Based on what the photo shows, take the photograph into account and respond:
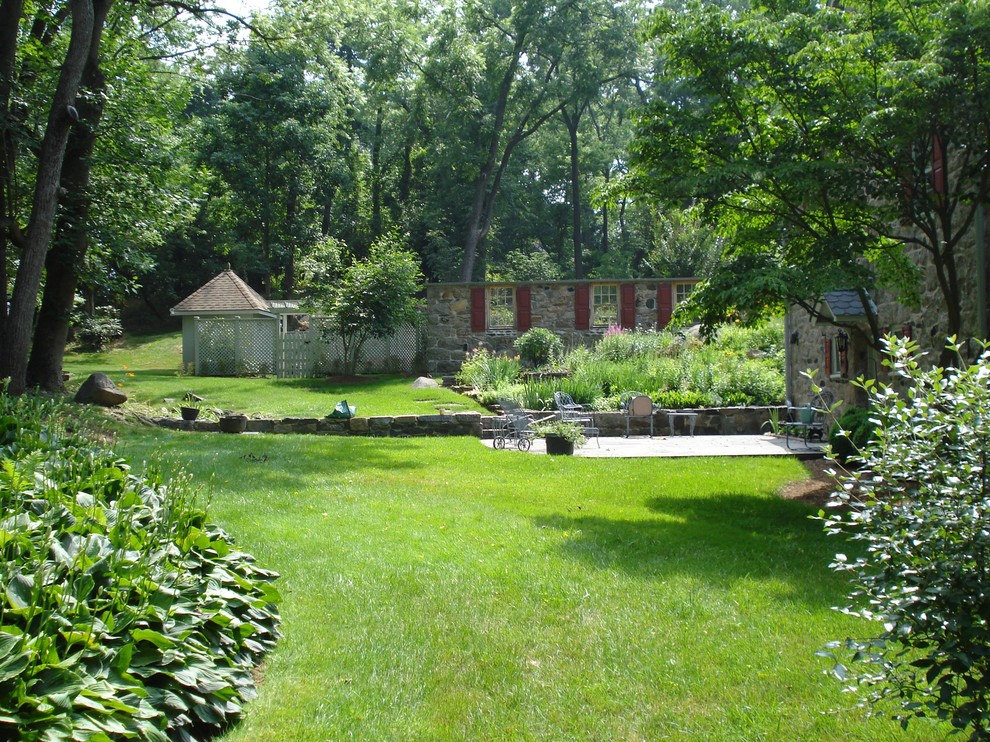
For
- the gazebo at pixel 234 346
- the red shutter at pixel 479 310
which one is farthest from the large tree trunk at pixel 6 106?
the red shutter at pixel 479 310

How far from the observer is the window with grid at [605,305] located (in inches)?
899

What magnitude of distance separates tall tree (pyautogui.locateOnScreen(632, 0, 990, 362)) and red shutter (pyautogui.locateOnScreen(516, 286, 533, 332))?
14862mm

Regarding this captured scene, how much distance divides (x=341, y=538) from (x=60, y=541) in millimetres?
2653

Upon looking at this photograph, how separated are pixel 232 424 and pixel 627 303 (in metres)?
12.7

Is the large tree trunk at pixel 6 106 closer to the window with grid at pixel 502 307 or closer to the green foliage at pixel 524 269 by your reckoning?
the window with grid at pixel 502 307

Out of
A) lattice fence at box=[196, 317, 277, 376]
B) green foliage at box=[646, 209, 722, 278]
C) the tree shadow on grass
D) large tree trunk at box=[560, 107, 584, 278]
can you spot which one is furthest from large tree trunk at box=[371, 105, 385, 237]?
the tree shadow on grass

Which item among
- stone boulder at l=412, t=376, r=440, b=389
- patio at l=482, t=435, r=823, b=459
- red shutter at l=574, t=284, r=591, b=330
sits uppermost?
red shutter at l=574, t=284, r=591, b=330

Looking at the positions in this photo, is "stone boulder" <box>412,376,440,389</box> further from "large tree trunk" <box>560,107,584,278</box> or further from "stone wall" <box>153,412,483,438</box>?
"large tree trunk" <box>560,107,584,278</box>

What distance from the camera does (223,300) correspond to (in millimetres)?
25969

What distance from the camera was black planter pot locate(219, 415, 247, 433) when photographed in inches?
506

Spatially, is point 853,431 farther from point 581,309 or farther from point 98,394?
point 581,309

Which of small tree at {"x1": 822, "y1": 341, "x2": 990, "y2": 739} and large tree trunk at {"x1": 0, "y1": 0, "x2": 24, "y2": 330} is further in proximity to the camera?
large tree trunk at {"x1": 0, "y1": 0, "x2": 24, "y2": 330}

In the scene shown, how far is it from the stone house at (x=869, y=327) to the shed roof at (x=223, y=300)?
17.4 m

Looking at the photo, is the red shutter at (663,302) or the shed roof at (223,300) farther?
the shed roof at (223,300)
